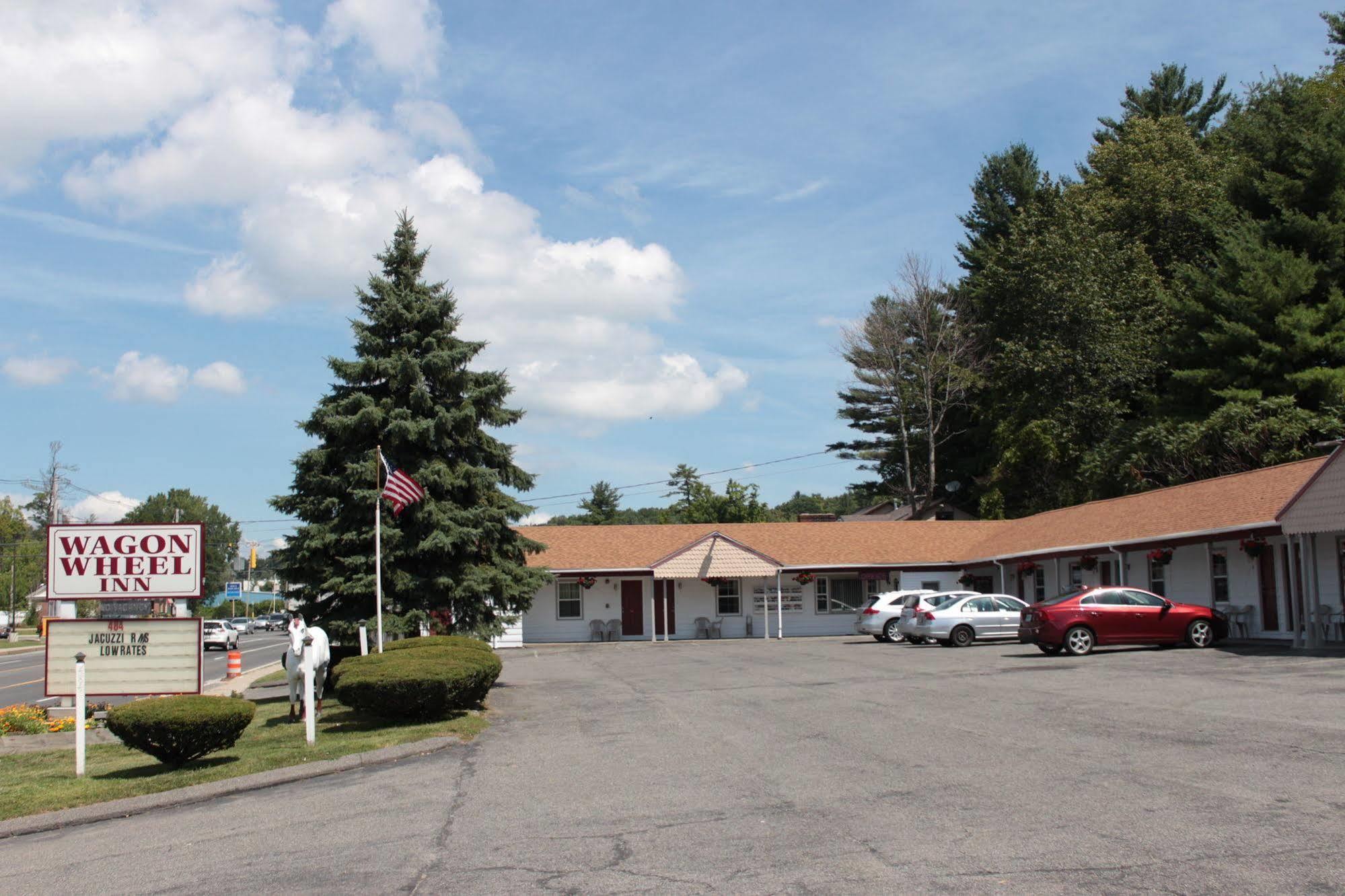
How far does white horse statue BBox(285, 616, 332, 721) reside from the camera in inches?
658

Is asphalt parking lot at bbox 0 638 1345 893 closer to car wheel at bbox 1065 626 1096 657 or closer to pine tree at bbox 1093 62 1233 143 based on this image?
car wheel at bbox 1065 626 1096 657

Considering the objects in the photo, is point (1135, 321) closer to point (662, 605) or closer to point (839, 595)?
point (839, 595)

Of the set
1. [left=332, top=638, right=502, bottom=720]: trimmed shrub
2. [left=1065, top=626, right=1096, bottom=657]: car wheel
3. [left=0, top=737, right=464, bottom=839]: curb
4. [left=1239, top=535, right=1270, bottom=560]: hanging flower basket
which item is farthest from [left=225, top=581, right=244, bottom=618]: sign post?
[left=0, top=737, right=464, bottom=839]: curb

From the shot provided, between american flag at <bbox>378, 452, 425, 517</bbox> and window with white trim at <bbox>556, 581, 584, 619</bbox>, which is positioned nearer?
american flag at <bbox>378, 452, 425, 517</bbox>

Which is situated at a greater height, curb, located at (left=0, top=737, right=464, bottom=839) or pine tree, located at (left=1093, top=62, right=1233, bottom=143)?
pine tree, located at (left=1093, top=62, right=1233, bottom=143)

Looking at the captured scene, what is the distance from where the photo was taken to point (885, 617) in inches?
1336

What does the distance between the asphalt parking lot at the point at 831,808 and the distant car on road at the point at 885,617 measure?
1745 cm

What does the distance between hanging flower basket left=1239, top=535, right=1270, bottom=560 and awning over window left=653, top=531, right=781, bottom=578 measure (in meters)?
18.5

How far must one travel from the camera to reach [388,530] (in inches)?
928

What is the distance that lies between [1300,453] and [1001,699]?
28542 millimetres

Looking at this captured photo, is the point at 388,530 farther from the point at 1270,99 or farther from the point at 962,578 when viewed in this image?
the point at 1270,99

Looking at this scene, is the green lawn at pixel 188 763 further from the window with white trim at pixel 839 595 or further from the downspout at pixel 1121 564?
the window with white trim at pixel 839 595

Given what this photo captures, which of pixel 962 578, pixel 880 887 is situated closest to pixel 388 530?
pixel 880 887

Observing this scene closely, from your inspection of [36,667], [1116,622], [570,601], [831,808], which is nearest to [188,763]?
[831,808]
